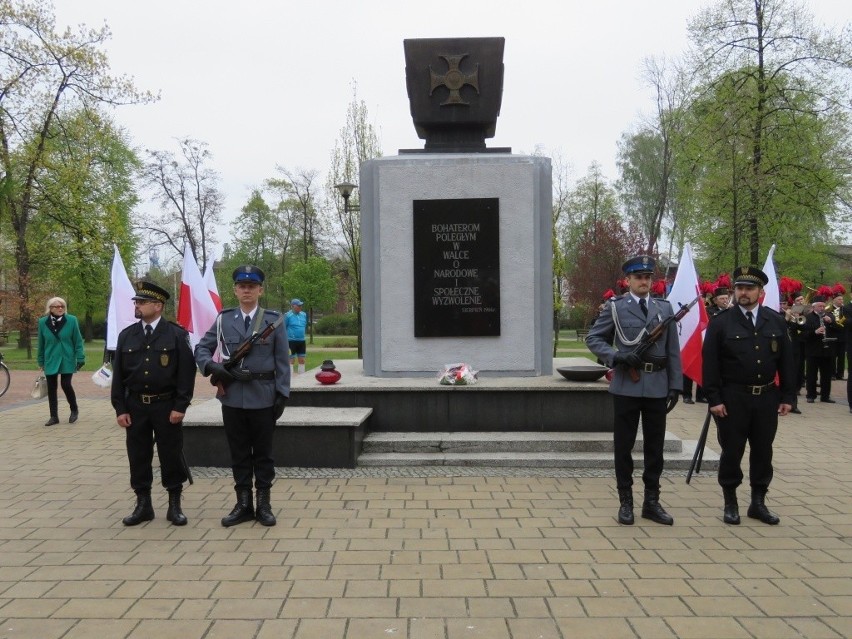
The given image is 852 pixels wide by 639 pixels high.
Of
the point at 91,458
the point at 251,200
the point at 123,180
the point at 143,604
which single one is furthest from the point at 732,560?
the point at 251,200

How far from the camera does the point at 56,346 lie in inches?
387

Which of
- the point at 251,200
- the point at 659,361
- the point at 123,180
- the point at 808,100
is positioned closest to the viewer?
the point at 659,361

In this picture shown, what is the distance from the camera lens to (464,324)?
8.39 m

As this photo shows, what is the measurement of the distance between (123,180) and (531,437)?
41.9 m

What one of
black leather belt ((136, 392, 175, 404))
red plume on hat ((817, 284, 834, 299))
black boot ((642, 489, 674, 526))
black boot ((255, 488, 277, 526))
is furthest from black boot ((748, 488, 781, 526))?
red plume on hat ((817, 284, 834, 299))

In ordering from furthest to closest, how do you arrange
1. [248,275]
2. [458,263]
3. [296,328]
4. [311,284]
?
[311,284] < [296,328] < [458,263] < [248,275]

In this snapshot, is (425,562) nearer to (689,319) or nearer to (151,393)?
(151,393)

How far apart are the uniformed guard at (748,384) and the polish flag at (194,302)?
4.90 metres

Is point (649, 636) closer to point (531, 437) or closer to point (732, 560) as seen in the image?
point (732, 560)

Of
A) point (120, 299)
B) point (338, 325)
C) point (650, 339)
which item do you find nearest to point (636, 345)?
point (650, 339)

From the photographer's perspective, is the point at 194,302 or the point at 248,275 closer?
the point at 248,275

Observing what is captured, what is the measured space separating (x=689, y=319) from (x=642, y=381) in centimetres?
202

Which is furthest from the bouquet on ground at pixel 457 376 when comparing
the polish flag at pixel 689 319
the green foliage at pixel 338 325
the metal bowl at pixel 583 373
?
the green foliage at pixel 338 325

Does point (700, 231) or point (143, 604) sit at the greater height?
point (700, 231)
